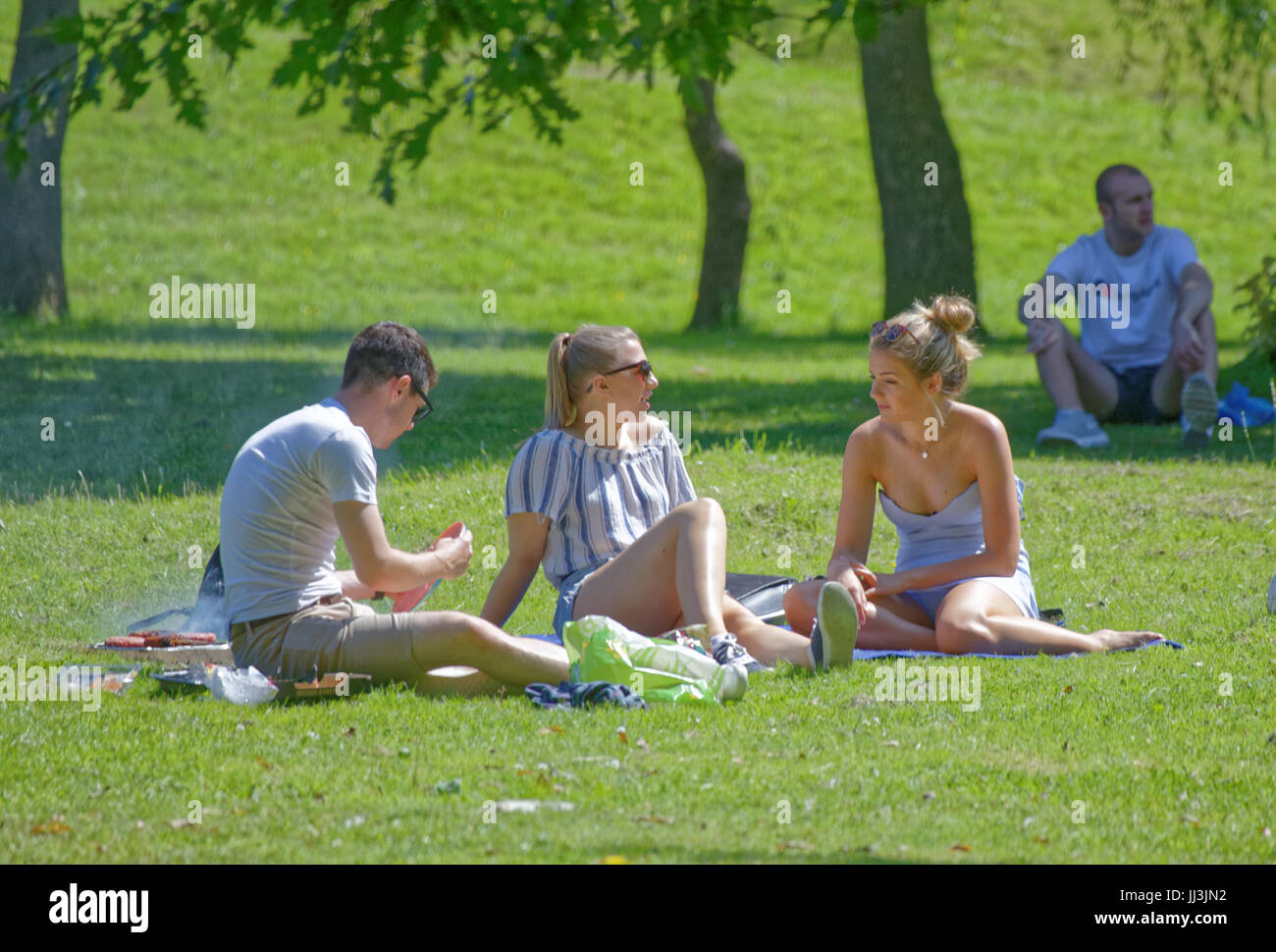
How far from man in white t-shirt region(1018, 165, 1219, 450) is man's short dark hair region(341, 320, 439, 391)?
6.71 metres

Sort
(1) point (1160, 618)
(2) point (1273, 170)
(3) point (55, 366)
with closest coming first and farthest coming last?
(1) point (1160, 618) → (3) point (55, 366) → (2) point (1273, 170)

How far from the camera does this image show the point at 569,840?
3.96 m

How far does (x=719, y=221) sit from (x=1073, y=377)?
34.4 feet

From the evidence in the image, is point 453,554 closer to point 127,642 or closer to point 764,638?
point 764,638

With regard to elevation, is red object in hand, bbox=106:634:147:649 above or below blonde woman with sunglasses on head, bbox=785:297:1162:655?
below

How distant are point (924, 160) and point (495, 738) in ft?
45.0

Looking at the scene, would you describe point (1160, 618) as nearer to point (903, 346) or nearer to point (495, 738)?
point (903, 346)

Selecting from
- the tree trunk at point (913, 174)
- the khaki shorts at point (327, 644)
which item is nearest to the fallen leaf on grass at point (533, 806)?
the khaki shorts at point (327, 644)

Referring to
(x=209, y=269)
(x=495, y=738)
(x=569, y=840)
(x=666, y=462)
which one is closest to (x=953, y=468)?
(x=666, y=462)

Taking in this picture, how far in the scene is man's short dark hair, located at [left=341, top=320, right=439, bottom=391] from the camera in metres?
5.72

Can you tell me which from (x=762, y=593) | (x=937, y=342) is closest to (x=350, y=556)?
(x=762, y=593)

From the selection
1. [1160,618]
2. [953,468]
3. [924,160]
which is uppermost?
[924,160]

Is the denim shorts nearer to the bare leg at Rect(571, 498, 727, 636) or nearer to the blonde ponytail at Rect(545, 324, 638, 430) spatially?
the bare leg at Rect(571, 498, 727, 636)

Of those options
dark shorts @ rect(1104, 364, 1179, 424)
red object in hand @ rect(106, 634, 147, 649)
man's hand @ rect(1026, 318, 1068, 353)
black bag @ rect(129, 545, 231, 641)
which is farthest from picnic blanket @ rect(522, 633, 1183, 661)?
dark shorts @ rect(1104, 364, 1179, 424)
